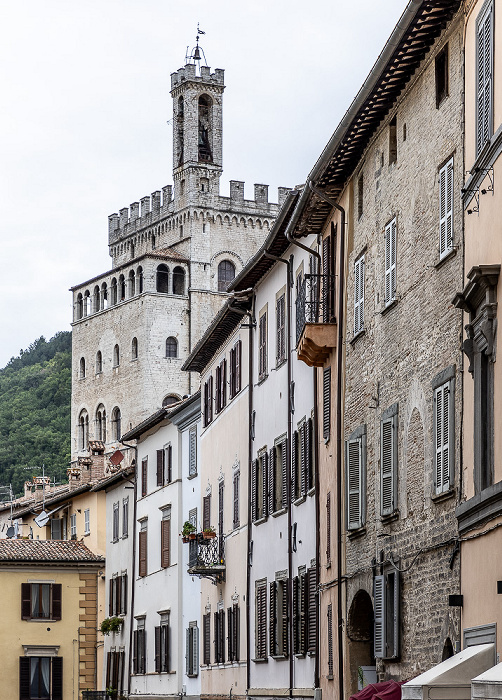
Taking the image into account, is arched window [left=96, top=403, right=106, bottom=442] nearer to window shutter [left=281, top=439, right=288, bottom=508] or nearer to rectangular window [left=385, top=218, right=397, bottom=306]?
window shutter [left=281, top=439, right=288, bottom=508]

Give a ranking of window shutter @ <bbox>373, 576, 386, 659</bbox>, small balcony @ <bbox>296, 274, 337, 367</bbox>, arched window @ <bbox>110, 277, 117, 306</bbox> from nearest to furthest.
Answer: window shutter @ <bbox>373, 576, 386, 659</bbox> < small balcony @ <bbox>296, 274, 337, 367</bbox> < arched window @ <bbox>110, 277, 117, 306</bbox>

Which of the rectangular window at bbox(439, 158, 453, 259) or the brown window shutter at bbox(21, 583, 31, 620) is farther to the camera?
the brown window shutter at bbox(21, 583, 31, 620)

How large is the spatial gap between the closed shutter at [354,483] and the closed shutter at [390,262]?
2613 mm

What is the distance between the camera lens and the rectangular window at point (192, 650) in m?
39.8

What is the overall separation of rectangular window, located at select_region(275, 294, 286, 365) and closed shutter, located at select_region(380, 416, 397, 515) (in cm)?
893

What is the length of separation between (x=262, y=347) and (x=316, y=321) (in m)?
7.20

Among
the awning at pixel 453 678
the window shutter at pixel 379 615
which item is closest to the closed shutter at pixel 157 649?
the window shutter at pixel 379 615

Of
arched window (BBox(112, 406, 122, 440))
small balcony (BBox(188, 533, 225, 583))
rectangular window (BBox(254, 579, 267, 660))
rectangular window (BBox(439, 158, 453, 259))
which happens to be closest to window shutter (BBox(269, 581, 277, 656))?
rectangular window (BBox(254, 579, 267, 660))

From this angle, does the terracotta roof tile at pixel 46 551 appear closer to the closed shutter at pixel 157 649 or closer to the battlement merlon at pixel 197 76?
the closed shutter at pixel 157 649

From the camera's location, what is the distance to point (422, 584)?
17859 millimetres

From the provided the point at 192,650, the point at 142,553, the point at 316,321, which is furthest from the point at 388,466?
the point at 142,553

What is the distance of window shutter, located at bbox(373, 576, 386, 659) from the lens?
64.1ft

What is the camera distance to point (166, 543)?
43.8m

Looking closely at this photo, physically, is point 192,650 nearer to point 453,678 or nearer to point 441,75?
point 441,75
